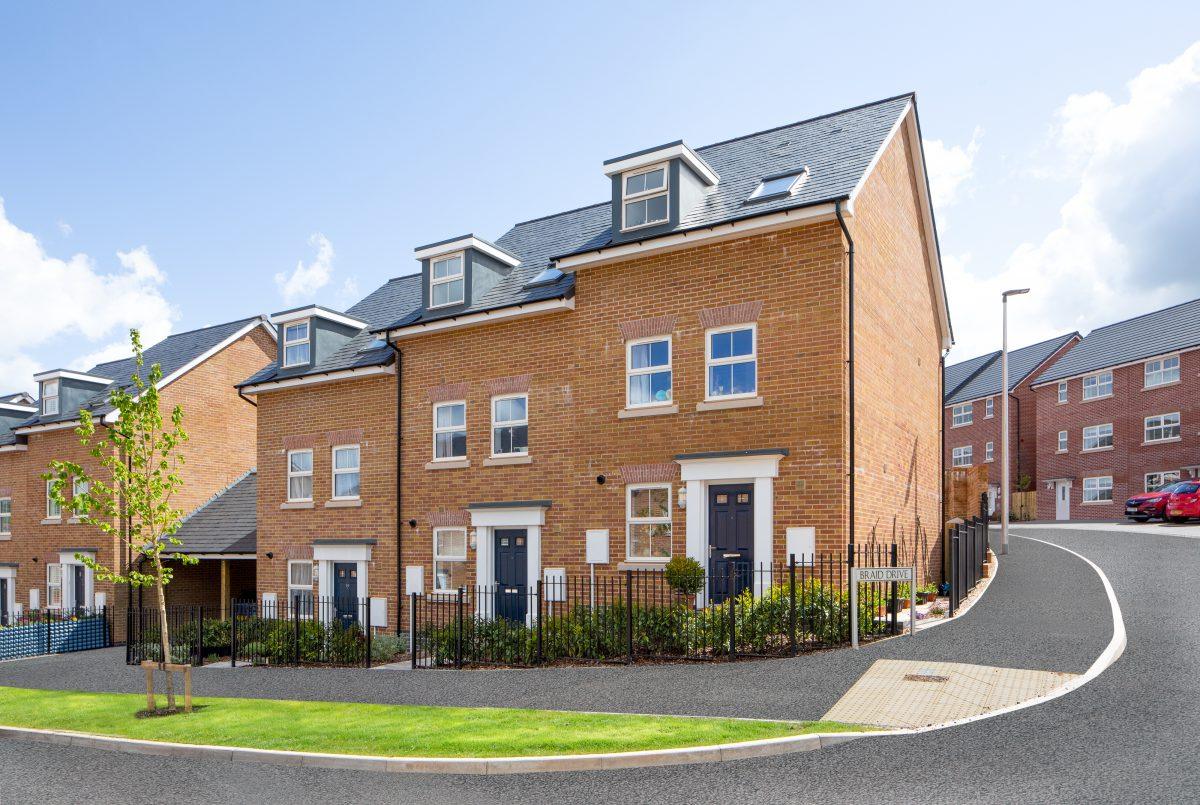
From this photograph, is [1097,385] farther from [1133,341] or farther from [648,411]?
[648,411]

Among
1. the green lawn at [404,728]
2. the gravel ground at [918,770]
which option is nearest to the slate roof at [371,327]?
the green lawn at [404,728]

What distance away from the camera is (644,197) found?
17.1 metres

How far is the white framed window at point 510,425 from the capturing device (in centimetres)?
1841

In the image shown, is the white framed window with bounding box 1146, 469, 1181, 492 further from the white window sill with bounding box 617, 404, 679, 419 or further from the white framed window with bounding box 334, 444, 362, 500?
the white framed window with bounding box 334, 444, 362, 500

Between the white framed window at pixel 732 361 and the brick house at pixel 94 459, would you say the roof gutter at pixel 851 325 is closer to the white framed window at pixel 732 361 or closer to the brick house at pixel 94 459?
the white framed window at pixel 732 361

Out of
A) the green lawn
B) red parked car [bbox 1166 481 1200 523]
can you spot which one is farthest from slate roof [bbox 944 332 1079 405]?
the green lawn

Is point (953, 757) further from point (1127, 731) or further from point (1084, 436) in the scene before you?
point (1084, 436)

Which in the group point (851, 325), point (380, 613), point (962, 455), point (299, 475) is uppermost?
point (851, 325)

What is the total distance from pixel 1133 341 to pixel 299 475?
37256 mm

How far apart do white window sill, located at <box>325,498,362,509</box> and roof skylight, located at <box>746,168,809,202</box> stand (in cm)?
1186

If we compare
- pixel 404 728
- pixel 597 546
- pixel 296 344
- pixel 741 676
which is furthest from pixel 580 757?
pixel 296 344

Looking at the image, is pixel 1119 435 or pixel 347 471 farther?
pixel 1119 435

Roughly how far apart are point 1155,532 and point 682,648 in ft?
66.7

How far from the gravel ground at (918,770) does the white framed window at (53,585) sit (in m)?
21.7
